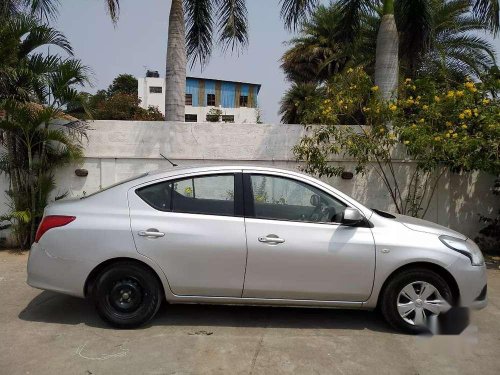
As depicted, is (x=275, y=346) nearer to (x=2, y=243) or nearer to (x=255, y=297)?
(x=255, y=297)

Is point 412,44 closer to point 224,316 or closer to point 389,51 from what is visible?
point 389,51

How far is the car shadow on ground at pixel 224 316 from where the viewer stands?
4715 millimetres

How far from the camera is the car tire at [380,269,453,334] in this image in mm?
4461

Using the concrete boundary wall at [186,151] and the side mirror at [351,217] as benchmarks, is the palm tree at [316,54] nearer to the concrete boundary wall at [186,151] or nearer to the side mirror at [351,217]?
the concrete boundary wall at [186,151]

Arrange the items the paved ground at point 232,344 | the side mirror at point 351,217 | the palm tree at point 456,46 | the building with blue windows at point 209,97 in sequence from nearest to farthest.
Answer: the paved ground at point 232,344
the side mirror at point 351,217
the palm tree at point 456,46
the building with blue windows at point 209,97

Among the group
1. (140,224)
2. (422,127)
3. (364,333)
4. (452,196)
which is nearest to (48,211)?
(140,224)

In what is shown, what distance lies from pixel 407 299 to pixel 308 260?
1.02m

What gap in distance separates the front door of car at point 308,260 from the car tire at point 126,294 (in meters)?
0.89

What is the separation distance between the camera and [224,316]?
4.93m

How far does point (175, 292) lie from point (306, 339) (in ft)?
4.21

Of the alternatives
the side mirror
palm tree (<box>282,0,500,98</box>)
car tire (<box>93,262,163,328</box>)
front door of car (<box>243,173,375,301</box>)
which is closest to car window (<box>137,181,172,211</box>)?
car tire (<box>93,262,163,328</box>)

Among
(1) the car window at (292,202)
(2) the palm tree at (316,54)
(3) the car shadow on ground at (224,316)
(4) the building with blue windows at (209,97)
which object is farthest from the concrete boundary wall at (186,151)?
(4) the building with blue windows at (209,97)

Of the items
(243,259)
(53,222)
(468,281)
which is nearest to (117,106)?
(53,222)

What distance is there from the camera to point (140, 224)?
175 inches
